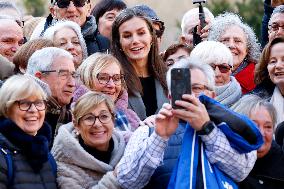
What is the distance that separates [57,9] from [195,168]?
3.72 m

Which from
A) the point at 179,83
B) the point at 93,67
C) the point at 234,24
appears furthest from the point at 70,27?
the point at 179,83

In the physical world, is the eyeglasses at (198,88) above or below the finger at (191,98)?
below

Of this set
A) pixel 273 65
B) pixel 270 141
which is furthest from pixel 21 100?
pixel 273 65

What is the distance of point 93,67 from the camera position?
8156 mm

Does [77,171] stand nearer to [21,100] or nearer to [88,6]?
[21,100]

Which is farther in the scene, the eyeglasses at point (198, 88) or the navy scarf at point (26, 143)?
the eyeglasses at point (198, 88)

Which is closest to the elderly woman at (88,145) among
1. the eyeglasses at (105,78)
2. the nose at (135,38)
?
the eyeglasses at (105,78)

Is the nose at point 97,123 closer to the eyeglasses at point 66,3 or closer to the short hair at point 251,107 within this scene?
the short hair at point 251,107

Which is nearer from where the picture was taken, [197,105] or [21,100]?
[197,105]

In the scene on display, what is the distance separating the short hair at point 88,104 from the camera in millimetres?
7297

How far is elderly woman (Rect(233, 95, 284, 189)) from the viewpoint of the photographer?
24.3 feet

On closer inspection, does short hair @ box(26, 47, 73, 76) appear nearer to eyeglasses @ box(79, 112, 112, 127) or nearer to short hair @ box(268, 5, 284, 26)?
eyeglasses @ box(79, 112, 112, 127)

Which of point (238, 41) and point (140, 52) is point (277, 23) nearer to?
point (238, 41)

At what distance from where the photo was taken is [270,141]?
7.54m
